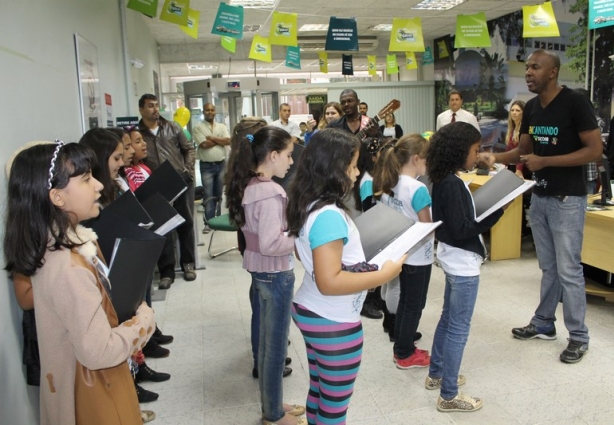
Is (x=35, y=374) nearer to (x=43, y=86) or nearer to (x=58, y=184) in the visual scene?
(x=58, y=184)

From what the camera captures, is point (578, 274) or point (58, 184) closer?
point (58, 184)

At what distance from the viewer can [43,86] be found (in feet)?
7.95

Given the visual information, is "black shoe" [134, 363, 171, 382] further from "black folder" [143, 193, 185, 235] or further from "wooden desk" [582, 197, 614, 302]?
"wooden desk" [582, 197, 614, 302]

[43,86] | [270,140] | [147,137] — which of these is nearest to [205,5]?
[147,137]

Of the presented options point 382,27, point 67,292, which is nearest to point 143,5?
point 67,292

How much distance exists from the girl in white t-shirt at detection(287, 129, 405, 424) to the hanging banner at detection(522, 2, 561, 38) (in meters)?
5.14

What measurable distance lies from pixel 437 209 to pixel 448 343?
2.06 feet

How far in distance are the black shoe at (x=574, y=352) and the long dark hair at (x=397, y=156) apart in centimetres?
137

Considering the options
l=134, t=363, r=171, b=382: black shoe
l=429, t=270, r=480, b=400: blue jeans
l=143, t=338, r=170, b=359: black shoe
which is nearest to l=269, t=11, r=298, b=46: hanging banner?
l=143, t=338, r=170, b=359: black shoe

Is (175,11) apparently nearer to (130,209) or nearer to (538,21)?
(130,209)

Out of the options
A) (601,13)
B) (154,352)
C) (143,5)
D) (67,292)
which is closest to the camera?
(67,292)

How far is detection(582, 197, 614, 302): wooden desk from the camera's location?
11.4 ft

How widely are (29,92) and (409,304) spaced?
7.03 ft

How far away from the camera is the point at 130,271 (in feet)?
4.51
